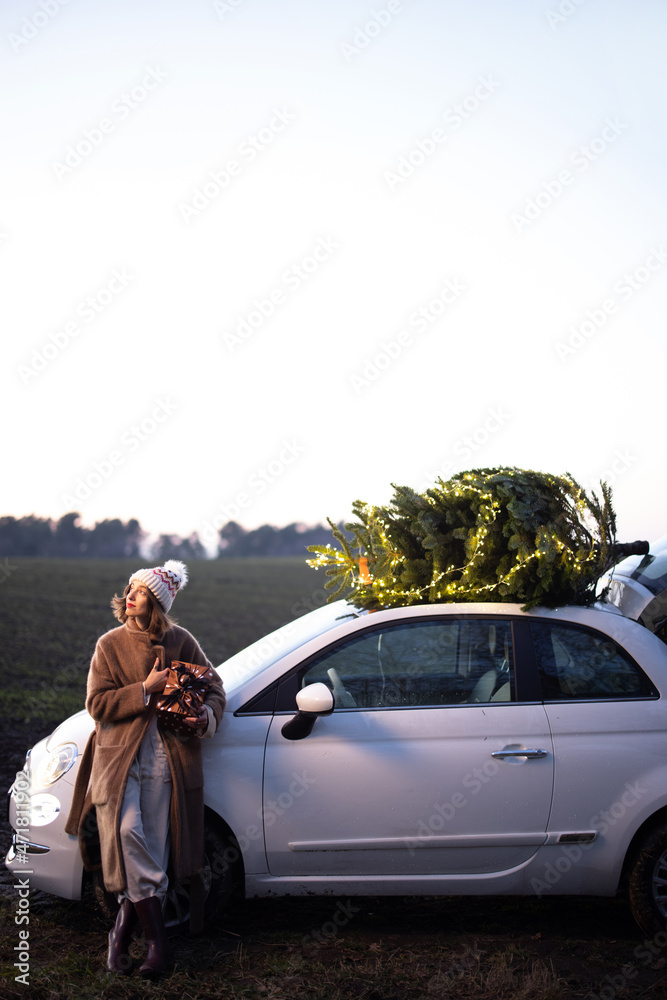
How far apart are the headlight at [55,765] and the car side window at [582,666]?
242cm

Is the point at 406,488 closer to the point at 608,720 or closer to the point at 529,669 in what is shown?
the point at 529,669

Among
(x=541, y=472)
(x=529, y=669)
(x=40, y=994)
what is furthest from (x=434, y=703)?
(x=40, y=994)

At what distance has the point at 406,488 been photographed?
4914mm

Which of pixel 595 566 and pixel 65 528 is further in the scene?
pixel 65 528

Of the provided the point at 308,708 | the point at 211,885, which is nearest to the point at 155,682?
the point at 308,708

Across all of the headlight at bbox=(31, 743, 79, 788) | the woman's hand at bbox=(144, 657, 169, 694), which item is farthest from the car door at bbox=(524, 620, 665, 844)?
the headlight at bbox=(31, 743, 79, 788)

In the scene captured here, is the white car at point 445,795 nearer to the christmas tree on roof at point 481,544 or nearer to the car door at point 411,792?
the car door at point 411,792

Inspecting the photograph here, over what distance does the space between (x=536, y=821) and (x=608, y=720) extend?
60 cm

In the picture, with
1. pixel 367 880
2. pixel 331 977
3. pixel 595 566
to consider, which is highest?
pixel 595 566

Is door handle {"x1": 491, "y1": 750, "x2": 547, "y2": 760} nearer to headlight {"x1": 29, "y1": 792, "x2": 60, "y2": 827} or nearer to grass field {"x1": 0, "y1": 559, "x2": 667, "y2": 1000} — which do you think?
grass field {"x1": 0, "y1": 559, "x2": 667, "y2": 1000}

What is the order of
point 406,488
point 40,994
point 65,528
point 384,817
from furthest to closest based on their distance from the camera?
1. point 65,528
2. point 406,488
3. point 384,817
4. point 40,994

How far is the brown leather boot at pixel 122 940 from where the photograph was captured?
12.4ft

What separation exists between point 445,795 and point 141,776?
57.5 inches

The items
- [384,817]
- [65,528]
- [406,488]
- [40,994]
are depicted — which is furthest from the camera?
[65,528]
